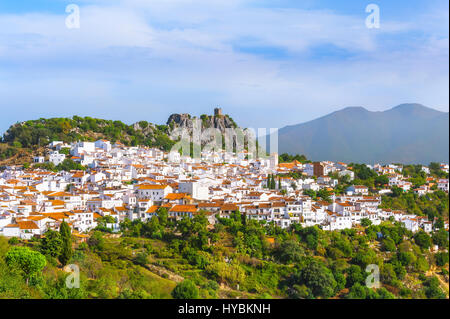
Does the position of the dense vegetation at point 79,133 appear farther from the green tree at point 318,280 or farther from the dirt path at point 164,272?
the green tree at point 318,280

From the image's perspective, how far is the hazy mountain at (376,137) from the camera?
20.4 meters

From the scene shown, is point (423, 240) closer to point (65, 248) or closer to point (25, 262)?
point (65, 248)

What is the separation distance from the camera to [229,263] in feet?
29.2

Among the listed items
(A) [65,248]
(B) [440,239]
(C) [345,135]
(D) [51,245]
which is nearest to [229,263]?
(A) [65,248]

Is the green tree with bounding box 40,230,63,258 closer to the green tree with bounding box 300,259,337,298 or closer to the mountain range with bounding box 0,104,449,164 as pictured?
the green tree with bounding box 300,259,337,298

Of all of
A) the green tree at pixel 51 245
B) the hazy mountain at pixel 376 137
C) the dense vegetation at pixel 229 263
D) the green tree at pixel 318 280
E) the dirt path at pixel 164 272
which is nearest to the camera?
the dense vegetation at pixel 229 263

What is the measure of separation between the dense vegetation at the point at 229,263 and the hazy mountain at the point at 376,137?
965cm

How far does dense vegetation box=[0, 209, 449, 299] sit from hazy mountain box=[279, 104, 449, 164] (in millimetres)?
9646

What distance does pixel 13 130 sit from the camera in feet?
66.9

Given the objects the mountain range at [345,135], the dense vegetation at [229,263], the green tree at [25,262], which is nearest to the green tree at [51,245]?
the dense vegetation at [229,263]

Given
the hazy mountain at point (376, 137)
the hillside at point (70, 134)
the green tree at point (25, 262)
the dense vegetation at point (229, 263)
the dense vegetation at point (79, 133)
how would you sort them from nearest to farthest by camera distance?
the green tree at point (25, 262) → the dense vegetation at point (229, 263) → the hillside at point (70, 134) → the dense vegetation at point (79, 133) → the hazy mountain at point (376, 137)

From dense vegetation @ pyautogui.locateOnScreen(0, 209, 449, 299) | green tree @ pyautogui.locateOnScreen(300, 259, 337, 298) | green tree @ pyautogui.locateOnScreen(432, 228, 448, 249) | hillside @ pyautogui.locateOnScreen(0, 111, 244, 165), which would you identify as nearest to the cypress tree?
dense vegetation @ pyautogui.locateOnScreen(0, 209, 449, 299)

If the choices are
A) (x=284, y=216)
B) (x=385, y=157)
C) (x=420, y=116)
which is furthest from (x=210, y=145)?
(x=284, y=216)

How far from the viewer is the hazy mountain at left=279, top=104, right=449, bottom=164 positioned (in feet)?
67.1
